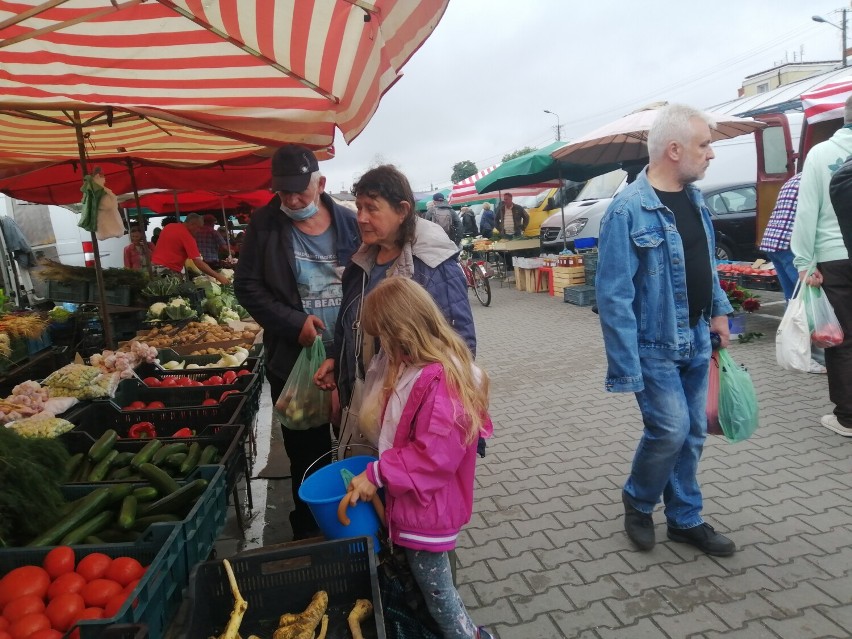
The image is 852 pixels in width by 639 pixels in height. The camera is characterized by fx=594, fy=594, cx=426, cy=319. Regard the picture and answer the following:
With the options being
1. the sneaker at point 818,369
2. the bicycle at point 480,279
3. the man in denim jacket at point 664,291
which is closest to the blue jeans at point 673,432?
the man in denim jacket at point 664,291

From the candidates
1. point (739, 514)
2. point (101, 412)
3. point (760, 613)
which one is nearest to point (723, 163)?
point (739, 514)

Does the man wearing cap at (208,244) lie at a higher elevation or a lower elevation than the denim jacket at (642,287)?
higher

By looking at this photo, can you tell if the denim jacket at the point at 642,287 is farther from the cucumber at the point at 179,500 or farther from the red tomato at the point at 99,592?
the red tomato at the point at 99,592

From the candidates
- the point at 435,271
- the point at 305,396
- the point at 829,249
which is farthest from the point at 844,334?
the point at 305,396

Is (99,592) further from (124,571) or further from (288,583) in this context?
(288,583)

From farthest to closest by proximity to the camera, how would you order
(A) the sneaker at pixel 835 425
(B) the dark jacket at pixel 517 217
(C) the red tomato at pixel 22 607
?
(B) the dark jacket at pixel 517 217
(A) the sneaker at pixel 835 425
(C) the red tomato at pixel 22 607

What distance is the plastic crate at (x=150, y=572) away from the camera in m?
1.70

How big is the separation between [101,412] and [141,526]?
1621mm

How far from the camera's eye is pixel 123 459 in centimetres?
307

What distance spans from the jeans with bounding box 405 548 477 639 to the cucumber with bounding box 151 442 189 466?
4.99 feet

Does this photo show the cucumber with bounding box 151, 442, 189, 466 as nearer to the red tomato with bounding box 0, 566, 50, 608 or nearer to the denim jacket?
the red tomato with bounding box 0, 566, 50, 608

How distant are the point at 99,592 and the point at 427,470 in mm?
1156

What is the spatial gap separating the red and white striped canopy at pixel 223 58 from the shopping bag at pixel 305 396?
1.40 metres

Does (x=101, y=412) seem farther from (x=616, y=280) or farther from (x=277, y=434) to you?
(x=616, y=280)
